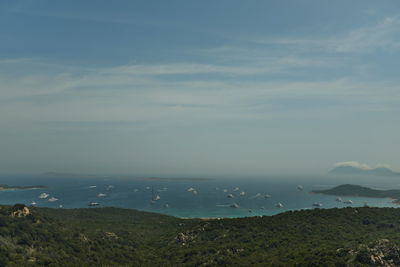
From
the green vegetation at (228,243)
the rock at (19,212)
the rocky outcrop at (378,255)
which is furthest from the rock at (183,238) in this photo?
the rocky outcrop at (378,255)

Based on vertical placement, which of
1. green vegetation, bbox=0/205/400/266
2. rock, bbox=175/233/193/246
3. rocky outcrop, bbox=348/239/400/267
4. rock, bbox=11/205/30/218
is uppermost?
rock, bbox=11/205/30/218

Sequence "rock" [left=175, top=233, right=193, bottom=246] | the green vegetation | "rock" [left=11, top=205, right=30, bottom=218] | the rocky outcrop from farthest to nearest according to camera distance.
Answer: "rock" [left=175, top=233, right=193, bottom=246], "rock" [left=11, top=205, right=30, bottom=218], the green vegetation, the rocky outcrop

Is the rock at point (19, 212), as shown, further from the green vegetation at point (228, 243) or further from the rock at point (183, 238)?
the rock at point (183, 238)

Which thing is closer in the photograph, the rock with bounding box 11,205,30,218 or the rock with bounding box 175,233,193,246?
the rock with bounding box 11,205,30,218

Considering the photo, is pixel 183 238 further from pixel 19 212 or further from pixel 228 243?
pixel 19 212

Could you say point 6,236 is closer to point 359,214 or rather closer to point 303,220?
point 303,220

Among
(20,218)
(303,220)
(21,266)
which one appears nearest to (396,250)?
(303,220)

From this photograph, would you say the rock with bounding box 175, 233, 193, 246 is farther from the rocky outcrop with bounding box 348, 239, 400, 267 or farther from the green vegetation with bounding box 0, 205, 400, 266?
the rocky outcrop with bounding box 348, 239, 400, 267

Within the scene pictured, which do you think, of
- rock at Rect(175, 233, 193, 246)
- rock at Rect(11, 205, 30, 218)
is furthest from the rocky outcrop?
rock at Rect(11, 205, 30, 218)
